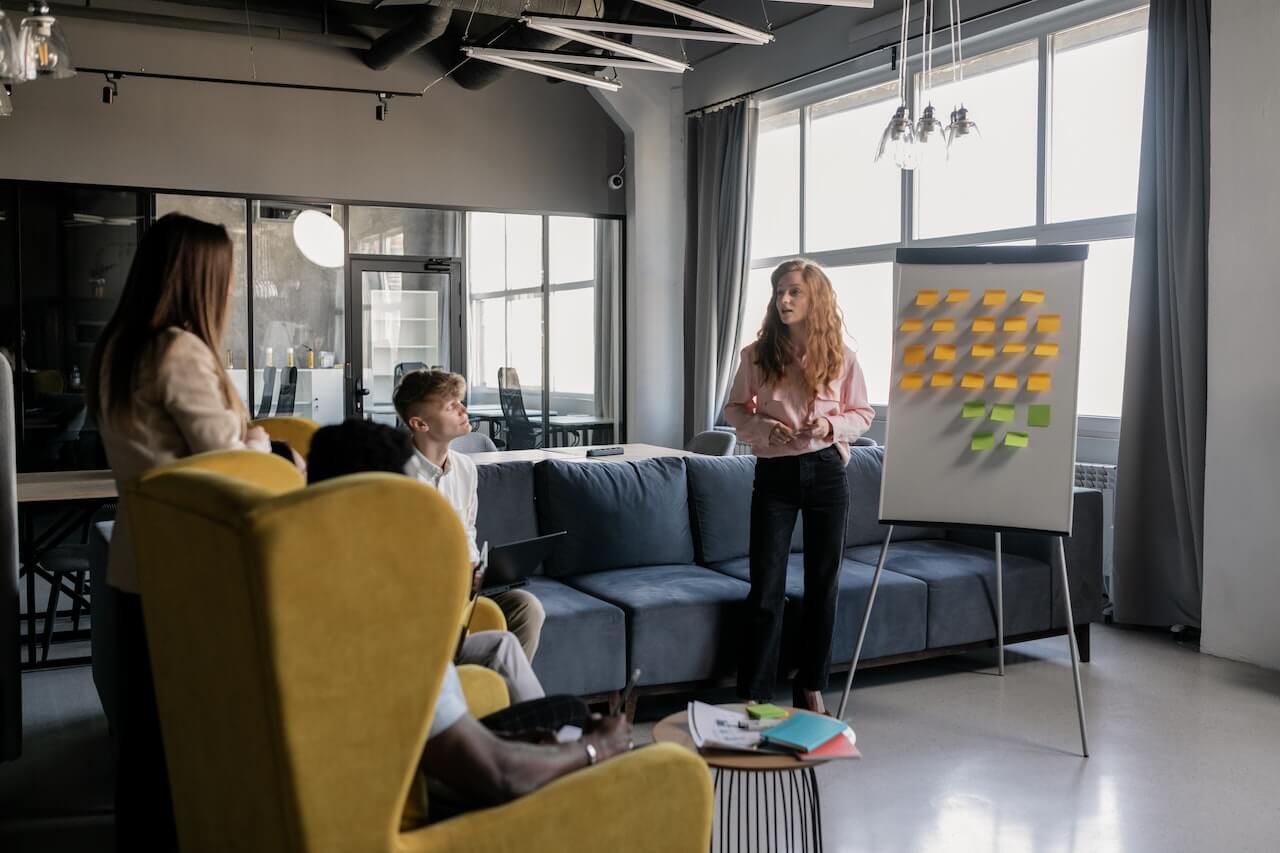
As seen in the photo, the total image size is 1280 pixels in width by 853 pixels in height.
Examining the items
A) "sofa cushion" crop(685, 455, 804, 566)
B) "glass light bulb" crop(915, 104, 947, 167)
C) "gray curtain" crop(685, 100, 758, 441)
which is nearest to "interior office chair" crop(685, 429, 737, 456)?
"sofa cushion" crop(685, 455, 804, 566)

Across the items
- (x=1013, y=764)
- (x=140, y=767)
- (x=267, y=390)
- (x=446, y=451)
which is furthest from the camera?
(x=267, y=390)

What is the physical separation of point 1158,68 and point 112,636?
492 cm

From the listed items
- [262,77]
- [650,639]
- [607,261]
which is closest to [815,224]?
[607,261]

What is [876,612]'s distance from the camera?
13.6 ft

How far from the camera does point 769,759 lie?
220cm

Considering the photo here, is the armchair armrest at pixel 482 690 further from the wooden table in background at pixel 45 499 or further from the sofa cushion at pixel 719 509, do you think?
the wooden table in background at pixel 45 499

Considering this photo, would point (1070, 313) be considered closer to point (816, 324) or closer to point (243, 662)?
point (816, 324)

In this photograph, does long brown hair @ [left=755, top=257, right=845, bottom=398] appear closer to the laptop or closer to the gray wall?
the laptop

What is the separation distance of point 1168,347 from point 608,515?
2735mm

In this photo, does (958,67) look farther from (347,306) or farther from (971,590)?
(347,306)

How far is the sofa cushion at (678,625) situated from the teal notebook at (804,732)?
55.7 inches

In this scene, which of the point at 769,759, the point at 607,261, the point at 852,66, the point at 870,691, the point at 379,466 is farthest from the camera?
the point at 607,261

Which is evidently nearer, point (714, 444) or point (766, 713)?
point (766, 713)

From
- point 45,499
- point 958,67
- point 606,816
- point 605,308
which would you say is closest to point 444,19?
point 605,308
